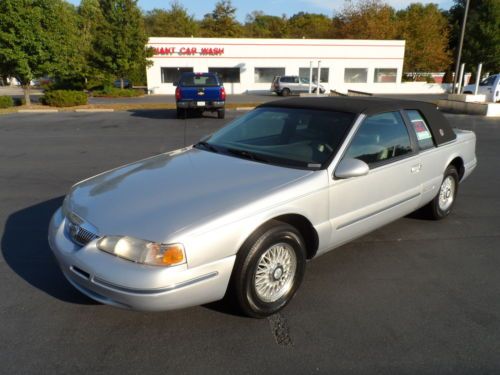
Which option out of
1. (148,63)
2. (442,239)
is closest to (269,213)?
(442,239)

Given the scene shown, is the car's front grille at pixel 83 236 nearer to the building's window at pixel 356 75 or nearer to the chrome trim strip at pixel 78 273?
the chrome trim strip at pixel 78 273

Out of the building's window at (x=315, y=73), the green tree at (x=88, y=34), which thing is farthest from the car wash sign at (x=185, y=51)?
the building's window at (x=315, y=73)

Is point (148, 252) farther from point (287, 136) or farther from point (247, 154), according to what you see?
point (287, 136)

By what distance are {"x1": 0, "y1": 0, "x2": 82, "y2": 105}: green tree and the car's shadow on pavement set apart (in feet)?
64.5

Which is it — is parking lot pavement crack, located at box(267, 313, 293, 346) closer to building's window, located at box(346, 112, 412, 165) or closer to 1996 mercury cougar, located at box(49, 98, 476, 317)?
1996 mercury cougar, located at box(49, 98, 476, 317)

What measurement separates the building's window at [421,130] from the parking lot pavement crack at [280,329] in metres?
2.40

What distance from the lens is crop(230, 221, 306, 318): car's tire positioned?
2.65 meters

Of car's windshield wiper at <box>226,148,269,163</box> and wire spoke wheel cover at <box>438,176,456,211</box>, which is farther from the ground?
car's windshield wiper at <box>226,148,269,163</box>

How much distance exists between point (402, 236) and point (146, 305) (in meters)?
3.10

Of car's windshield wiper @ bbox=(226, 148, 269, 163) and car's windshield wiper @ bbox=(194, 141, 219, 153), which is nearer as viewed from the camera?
car's windshield wiper @ bbox=(226, 148, 269, 163)

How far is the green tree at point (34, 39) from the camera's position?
20.5 metres

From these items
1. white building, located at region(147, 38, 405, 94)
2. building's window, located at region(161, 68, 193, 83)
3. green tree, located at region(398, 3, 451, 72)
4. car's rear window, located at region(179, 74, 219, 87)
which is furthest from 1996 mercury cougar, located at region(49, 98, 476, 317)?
green tree, located at region(398, 3, 451, 72)

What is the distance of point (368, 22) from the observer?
4650 centimetres

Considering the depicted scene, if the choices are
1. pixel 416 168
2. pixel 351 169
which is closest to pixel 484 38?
pixel 416 168
